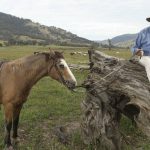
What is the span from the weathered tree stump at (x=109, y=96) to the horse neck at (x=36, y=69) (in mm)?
1155

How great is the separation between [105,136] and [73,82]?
1596 mm

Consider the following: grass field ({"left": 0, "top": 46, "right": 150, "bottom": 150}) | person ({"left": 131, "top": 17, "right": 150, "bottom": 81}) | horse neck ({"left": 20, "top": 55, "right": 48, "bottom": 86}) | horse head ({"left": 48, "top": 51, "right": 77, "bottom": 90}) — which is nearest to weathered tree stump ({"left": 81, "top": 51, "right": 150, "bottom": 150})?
person ({"left": 131, "top": 17, "right": 150, "bottom": 81})

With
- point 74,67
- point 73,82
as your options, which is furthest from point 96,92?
point 74,67

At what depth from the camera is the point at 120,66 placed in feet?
30.1

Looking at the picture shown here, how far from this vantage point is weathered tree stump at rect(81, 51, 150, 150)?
8.79 meters

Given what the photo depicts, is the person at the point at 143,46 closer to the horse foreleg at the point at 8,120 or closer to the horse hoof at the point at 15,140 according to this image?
the horse foreleg at the point at 8,120

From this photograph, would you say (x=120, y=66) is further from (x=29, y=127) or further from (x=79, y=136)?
(x=29, y=127)

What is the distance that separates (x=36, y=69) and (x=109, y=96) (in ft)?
6.43

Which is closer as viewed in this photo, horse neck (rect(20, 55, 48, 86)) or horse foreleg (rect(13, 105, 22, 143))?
horse neck (rect(20, 55, 48, 86))

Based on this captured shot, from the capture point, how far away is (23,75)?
31.1 ft

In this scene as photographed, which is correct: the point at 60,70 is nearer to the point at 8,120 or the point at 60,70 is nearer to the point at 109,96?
the point at 109,96

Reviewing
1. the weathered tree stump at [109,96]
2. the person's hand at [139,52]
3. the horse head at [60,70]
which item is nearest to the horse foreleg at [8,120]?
the horse head at [60,70]

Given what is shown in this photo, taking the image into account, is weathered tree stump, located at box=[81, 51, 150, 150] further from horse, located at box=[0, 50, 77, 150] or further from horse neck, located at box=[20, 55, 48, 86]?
horse neck, located at box=[20, 55, 48, 86]

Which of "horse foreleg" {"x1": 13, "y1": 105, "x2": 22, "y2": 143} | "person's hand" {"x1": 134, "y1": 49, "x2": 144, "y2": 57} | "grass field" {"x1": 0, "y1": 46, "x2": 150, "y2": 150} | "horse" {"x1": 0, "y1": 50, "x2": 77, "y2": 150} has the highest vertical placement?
"person's hand" {"x1": 134, "y1": 49, "x2": 144, "y2": 57}
